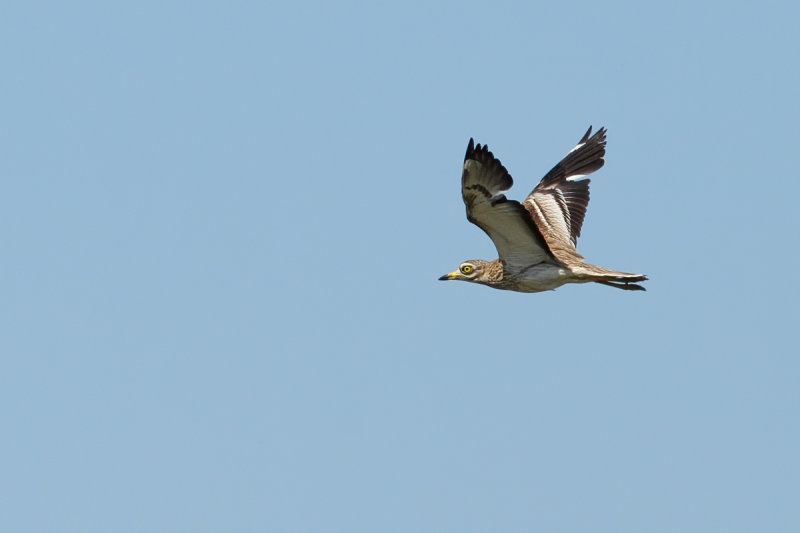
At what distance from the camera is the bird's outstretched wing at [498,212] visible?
16.7 m

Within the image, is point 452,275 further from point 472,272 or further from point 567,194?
point 567,194

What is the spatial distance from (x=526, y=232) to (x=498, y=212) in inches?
30.1

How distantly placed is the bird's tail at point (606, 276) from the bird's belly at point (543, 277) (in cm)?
25

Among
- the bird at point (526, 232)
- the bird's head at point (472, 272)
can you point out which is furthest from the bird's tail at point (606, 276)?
the bird's head at point (472, 272)

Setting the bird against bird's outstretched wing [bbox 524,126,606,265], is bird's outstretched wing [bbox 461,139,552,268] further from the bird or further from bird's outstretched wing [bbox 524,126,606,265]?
bird's outstretched wing [bbox 524,126,606,265]

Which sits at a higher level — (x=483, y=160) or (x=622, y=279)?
(x=483, y=160)

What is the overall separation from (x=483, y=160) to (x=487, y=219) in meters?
1.47

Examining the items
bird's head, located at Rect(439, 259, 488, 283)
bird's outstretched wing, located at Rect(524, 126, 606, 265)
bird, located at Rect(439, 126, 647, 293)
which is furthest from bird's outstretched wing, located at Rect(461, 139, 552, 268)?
bird's outstretched wing, located at Rect(524, 126, 606, 265)

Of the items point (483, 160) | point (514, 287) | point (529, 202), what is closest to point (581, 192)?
point (529, 202)

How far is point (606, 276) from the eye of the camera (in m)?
18.5

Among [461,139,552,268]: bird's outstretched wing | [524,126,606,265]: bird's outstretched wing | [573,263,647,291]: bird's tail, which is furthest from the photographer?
[524,126,606,265]: bird's outstretched wing

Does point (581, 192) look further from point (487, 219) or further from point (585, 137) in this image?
point (487, 219)

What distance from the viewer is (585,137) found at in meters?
24.3

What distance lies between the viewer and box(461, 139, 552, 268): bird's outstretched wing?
16703 millimetres
